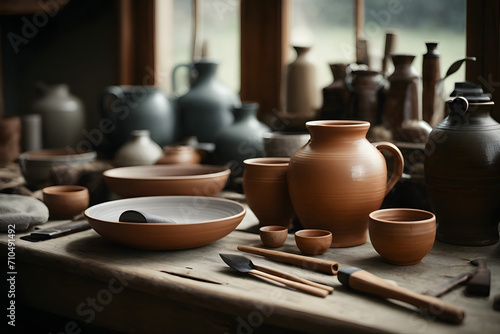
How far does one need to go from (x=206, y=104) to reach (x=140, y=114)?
0.25 metres

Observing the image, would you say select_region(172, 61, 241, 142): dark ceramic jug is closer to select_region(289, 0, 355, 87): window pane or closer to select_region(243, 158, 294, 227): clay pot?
select_region(289, 0, 355, 87): window pane

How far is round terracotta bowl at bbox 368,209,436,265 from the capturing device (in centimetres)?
102

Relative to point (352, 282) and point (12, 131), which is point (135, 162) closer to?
point (12, 131)

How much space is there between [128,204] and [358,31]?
96 cm

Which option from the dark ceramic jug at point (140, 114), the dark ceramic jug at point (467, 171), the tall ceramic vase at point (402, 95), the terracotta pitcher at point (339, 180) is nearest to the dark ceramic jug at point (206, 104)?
the dark ceramic jug at point (140, 114)

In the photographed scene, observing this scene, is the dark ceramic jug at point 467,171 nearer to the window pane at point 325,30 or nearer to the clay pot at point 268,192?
the clay pot at point 268,192

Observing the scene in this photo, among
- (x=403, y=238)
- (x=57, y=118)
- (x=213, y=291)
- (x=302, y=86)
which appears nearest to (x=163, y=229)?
(x=213, y=291)

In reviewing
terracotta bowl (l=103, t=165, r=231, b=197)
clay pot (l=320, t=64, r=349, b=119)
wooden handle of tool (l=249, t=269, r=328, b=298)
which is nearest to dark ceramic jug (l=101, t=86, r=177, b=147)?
terracotta bowl (l=103, t=165, r=231, b=197)

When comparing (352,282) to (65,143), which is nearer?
(352,282)

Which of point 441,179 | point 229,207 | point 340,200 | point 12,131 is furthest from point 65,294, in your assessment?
point 12,131

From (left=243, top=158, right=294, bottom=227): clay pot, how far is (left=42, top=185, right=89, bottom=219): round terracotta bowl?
478 millimetres

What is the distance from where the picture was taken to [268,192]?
51.3 inches

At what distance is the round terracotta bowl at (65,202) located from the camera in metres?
1.46

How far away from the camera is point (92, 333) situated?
1.36 metres
